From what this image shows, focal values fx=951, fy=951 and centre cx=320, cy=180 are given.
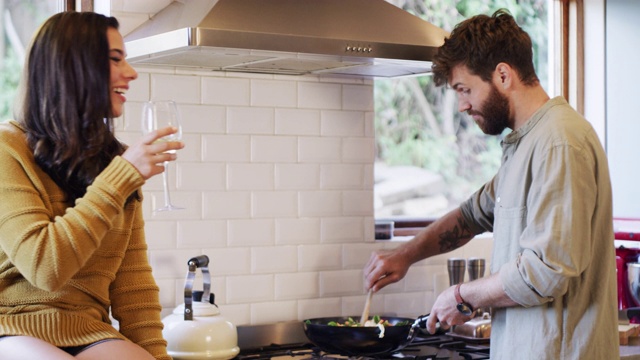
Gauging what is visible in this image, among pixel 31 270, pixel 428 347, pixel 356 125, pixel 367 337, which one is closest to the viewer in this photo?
pixel 31 270

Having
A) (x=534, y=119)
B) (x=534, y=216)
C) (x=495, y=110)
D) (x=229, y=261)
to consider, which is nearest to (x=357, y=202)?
(x=229, y=261)

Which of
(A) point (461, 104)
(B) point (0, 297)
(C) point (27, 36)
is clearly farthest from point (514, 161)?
(C) point (27, 36)

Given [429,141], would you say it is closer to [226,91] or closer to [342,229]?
[342,229]

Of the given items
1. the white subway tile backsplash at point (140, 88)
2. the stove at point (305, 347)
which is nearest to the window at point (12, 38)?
the white subway tile backsplash at point (140, 88)

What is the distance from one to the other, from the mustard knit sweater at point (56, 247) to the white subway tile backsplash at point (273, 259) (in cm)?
123

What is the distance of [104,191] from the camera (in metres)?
2.13

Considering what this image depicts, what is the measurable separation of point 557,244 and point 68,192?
4.16ft

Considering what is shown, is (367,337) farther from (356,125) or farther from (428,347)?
(356,125)

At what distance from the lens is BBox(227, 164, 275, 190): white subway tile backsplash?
357 cm

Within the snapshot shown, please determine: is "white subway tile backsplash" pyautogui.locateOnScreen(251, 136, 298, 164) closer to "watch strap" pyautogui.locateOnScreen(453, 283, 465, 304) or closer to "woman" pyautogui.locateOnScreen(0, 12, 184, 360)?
"watch strap" pyautogui.locateOnScreen(453, 283, 465, 304)

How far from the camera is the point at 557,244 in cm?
253

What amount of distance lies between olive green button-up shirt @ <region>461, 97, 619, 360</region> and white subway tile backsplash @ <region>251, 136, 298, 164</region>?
1.12 m

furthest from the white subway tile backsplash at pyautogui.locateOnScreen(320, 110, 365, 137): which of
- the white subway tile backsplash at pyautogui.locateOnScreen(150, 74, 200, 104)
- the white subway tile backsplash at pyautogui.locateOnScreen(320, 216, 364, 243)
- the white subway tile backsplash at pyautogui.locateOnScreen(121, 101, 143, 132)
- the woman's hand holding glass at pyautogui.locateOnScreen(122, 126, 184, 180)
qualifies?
the woman's hand holding glass at pyautogui.locateOnScreen(122, 126, 184, 180)

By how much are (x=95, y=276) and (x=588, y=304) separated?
134cm
